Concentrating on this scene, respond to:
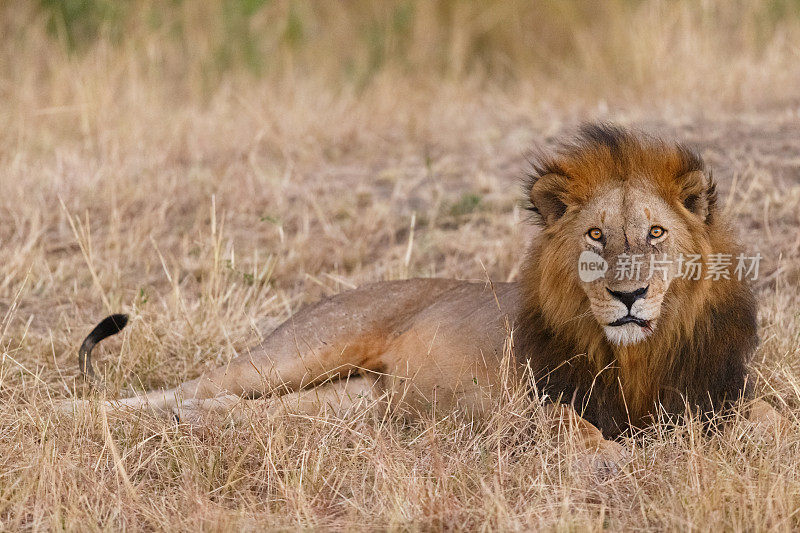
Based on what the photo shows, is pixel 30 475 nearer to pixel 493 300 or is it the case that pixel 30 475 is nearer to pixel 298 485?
A: pixel 298 485

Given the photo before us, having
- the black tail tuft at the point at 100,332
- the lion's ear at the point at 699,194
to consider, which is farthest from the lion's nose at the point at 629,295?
the black tail tuft at the point at 100,332

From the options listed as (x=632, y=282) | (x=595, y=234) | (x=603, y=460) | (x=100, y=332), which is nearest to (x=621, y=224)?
(x=595, y=234)

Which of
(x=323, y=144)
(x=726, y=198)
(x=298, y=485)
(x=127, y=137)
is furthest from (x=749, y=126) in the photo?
(x=298, y=485)

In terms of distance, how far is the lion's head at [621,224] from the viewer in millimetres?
3273

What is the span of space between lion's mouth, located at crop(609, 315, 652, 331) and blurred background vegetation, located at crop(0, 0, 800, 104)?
5.94 metres

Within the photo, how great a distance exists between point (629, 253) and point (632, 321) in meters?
0.21

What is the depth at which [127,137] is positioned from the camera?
316 inches

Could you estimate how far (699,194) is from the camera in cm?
346

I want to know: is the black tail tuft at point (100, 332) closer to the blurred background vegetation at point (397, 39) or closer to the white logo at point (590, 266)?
the white logo at point (590, 266)

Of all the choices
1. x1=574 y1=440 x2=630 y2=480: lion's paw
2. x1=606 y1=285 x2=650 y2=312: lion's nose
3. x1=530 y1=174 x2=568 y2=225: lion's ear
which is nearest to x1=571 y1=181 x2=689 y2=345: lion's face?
x1=606 y1=285 x2=650 y2=312: lion's nose

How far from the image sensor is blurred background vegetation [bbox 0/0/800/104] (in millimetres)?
9336

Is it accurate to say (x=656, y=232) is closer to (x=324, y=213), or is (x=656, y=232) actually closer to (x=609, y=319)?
(x=609, y=319)

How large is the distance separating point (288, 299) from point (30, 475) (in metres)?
2.28

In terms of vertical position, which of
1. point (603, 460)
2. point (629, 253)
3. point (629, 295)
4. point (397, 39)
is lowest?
point (603, 460)
